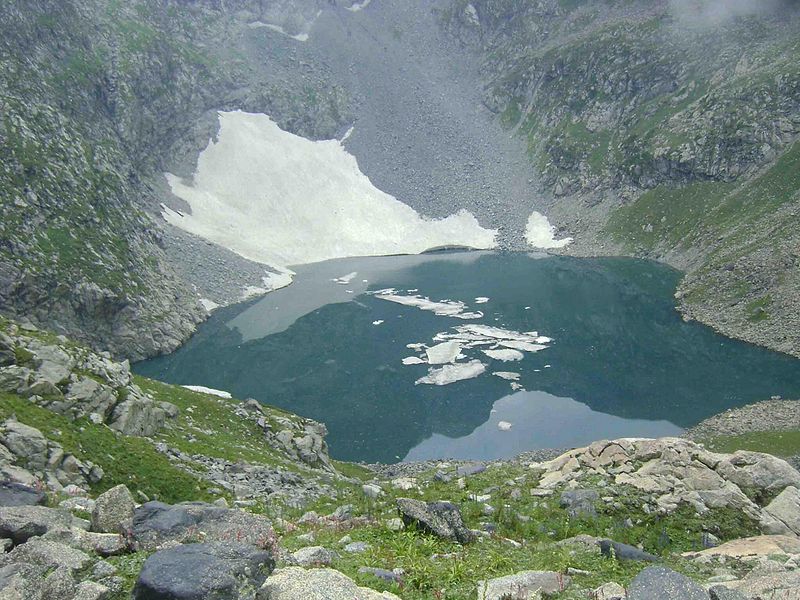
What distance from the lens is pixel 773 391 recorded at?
45750mm

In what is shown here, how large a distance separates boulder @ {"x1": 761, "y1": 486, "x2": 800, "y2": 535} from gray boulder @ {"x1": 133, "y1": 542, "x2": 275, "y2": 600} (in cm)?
1391

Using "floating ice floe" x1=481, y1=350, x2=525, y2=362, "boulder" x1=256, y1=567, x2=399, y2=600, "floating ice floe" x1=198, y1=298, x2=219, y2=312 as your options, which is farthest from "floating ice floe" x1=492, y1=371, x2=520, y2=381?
"boulder" x1=256, y1=567, x2=399, y2=600

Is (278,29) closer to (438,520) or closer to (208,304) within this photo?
(208,304)

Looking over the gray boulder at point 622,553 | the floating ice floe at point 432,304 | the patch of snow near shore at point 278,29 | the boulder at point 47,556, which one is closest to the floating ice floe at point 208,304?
the floating ice floe at point 432,304

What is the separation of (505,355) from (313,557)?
49257mm

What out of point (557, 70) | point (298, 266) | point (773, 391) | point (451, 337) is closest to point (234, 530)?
point (773, 391)

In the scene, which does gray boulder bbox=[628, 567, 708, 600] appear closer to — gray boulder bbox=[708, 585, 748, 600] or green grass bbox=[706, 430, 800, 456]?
gray boulder bbox=[708, 585, 748, 600]

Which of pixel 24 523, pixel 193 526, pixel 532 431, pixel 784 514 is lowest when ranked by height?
pixel 24 523

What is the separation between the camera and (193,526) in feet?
31.8

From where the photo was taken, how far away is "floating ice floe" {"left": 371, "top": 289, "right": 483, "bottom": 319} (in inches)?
2818

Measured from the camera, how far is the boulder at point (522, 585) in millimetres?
8475

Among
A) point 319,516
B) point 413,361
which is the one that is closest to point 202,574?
point 319,516

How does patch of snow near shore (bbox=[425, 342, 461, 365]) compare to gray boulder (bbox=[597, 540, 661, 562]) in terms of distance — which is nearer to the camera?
gray boulder (bbox=[597, 540, 661, 562])

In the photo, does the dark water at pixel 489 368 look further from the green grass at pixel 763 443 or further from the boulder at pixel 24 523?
the boulder at pixel 24 523
